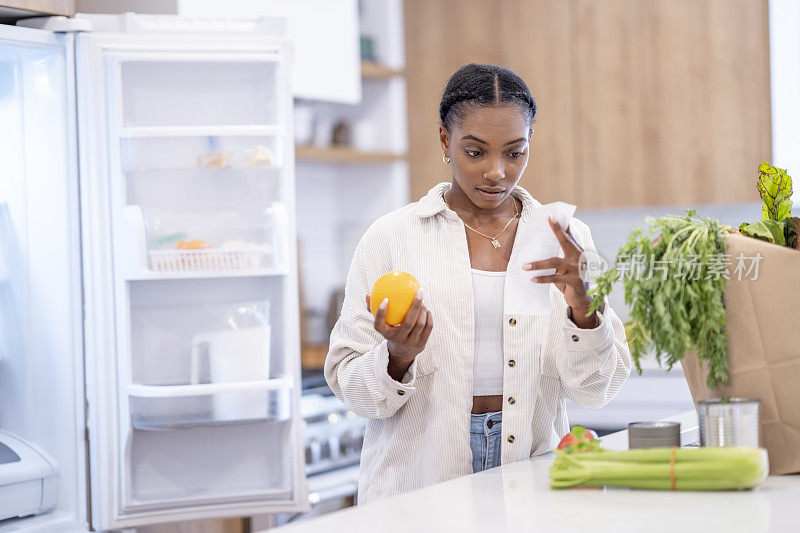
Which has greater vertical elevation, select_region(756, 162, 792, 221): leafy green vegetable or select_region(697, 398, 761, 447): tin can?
select_region(756, 162, 792, 221): leafy green vegetable

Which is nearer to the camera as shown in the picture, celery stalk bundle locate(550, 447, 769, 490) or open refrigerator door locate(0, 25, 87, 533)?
celery stalk bundle locate(550, 447, 769, 490)

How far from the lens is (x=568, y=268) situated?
1424mm

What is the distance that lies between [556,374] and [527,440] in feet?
0.44

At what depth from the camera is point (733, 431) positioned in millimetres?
1283

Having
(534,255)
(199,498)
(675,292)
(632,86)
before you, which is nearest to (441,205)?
(534,255)

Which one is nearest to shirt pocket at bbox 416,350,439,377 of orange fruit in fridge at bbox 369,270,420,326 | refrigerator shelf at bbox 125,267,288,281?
orange fruit in fridge at bbox 369,270,420,326

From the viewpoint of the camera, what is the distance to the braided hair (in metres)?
1.67

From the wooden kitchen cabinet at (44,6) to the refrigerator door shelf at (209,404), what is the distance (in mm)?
998

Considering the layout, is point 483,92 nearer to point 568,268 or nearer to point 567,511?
point 568,268

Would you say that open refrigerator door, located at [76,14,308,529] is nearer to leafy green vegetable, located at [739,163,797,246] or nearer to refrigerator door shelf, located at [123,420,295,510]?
refrigerator door shelf, located at [123,420,295,510]

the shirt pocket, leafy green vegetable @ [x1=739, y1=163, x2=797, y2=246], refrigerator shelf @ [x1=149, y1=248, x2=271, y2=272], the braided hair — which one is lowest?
the shirt pocket

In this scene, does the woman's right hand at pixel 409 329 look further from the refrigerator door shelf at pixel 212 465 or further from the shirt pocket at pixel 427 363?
the refrigerator door shelf at pixel 212 465

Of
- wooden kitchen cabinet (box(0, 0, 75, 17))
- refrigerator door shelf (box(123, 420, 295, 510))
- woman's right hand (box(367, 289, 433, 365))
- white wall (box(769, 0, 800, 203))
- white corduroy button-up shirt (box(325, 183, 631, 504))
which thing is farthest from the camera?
white wall (box(769, 0, 800, 203))

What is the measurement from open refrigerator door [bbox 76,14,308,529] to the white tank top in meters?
1.04
